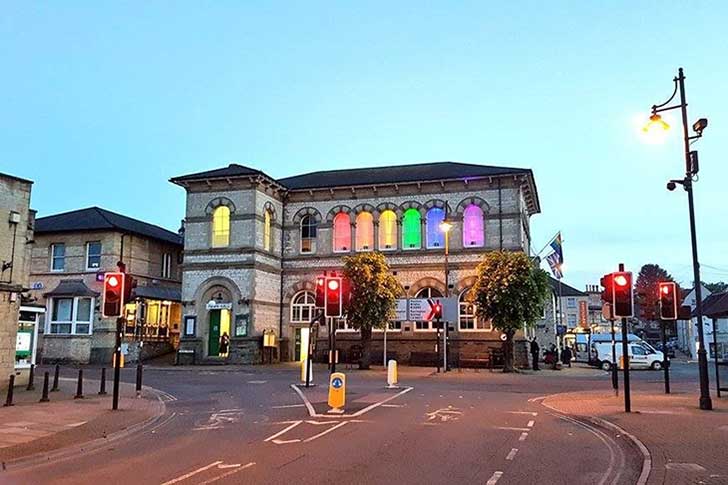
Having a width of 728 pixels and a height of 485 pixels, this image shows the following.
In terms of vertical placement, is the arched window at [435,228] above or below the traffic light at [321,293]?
above

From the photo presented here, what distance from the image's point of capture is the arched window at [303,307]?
141ft

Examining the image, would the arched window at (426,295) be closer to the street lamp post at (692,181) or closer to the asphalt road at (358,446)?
the asphalt road at (358,446)

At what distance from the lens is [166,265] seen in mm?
47406

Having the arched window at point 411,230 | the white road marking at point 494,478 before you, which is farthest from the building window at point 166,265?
the white road marking at point 494,478

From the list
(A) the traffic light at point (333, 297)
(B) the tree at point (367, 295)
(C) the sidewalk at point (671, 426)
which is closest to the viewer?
(C) the sidewalk at point (671, 426)

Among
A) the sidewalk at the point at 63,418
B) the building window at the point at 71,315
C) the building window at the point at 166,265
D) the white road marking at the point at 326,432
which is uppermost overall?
the building window at the point at 166,265

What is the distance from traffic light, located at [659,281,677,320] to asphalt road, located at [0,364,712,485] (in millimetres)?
4625

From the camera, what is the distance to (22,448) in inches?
468

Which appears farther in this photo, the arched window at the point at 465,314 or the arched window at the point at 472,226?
the arched window at the point at 472,226

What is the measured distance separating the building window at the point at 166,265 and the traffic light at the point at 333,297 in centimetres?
2918

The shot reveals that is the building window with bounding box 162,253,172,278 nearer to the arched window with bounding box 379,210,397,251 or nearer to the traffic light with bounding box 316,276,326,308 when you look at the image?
the arched window with bounding box 379,210,397,251

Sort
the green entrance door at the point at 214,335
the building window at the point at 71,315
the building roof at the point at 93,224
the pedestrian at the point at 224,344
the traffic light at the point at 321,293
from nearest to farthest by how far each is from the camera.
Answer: the traffic light at the point at 321,293, the pedestrian at the point at 224,344, the green entrance door at the point at 214,335, the building window at the point at 71,315, the building roof at the point at 93,224

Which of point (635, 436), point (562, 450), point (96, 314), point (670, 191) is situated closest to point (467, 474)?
point (562, 450)

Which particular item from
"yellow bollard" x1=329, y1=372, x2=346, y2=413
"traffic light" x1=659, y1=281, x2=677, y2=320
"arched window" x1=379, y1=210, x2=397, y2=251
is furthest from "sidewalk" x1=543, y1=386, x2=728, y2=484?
"arched window" x1=379, y1=210, x2=397, y2=251
